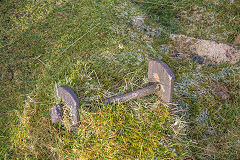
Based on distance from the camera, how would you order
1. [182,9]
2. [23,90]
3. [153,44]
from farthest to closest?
[182,9] < [153,44] < [23,90]

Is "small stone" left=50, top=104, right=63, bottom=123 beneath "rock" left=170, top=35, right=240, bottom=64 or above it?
beneath

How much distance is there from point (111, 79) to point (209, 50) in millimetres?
2031

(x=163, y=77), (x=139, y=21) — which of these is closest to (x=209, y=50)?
(x=139, y=21)

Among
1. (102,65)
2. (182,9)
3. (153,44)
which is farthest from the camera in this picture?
(182,9)

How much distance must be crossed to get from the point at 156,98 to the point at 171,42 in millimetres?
1739

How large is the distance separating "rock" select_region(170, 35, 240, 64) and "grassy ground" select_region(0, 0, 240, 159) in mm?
189

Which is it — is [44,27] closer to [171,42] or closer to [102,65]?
[102,65]

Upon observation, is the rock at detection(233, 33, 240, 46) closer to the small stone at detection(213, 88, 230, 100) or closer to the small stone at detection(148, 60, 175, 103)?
the small stone at detection(213, 88, 230, 100)

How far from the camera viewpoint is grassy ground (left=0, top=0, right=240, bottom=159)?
272 centimetres

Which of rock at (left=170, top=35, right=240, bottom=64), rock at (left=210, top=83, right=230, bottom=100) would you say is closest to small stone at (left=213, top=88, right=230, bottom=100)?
rock at (left=210, top=83, right=230, bottom=100)

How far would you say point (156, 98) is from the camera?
305 cm

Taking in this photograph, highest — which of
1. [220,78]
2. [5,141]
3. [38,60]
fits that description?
[38,60]

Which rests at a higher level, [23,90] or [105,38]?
[105,38]

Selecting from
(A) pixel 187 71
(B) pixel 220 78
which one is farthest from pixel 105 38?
(B) pixel 220 78
